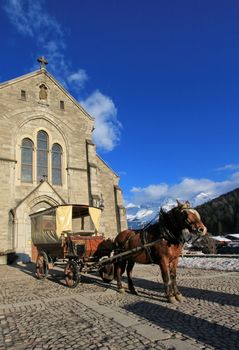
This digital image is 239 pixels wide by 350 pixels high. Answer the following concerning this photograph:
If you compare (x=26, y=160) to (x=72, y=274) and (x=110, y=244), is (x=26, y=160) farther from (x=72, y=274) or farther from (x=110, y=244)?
(x=72, y=274)

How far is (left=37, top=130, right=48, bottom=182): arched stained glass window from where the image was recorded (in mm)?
25781

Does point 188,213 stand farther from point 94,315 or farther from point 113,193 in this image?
point 113,193

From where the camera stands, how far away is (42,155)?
26297mm

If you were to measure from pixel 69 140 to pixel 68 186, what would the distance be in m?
3.94

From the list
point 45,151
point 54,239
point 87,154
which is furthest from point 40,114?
point 54,239

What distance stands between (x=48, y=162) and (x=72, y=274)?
16.1 m

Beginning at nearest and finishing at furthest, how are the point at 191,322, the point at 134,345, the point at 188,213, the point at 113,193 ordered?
the point at 134,345, the point at 191,322, the point at 188,213, the point at 113,193

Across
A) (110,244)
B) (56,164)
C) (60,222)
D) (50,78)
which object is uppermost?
(50,78)

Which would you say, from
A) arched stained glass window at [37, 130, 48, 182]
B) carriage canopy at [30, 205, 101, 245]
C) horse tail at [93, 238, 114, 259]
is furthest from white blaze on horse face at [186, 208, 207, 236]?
arched stained glass window at [37, 130, 48, 182]

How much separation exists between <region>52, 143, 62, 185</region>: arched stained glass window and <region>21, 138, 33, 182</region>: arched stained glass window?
1.88m

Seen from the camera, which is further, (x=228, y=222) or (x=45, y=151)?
(x=228, y=222)

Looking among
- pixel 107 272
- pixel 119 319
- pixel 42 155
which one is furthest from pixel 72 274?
pixel 42 155

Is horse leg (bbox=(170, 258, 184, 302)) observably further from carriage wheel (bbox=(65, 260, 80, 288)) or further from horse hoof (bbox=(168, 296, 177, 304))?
carriage wheel (bbox=(65, 260, 80, 288))

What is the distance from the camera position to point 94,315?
22.6 ft
